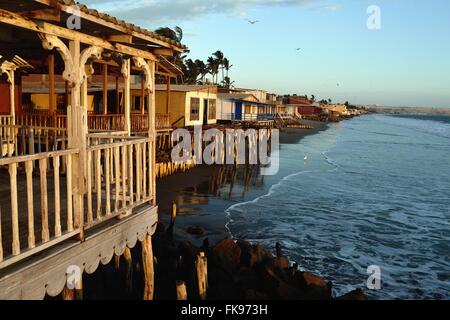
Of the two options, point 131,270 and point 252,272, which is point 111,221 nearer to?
point 131,270

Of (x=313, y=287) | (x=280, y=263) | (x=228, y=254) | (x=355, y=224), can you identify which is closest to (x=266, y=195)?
(x=355, y=224)

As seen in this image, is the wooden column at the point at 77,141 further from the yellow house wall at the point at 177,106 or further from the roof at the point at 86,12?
the yellow house wall at the point at 177,106

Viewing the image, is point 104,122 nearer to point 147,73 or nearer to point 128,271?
point 128,271

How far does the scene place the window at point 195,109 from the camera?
34625 millimetres

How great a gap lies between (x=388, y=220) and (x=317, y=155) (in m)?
23.0

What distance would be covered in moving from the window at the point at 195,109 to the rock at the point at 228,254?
25.2 m

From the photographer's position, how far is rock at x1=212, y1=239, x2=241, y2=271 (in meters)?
9.71

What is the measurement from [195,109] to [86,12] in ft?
96.7

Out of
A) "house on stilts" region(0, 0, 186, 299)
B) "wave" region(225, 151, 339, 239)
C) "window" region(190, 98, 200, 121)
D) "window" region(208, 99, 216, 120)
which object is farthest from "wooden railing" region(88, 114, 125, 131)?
"window" region(208, 99, 216, 120)

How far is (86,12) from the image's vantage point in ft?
19.2

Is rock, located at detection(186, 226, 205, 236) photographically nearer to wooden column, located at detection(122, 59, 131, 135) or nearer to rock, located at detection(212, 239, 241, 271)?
rock, located at detection(212, 239, 241, 271)

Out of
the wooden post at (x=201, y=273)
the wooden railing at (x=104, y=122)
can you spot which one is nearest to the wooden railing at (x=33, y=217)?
the wooden post at (x=201, y=273)

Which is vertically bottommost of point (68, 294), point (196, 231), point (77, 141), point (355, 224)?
point (355, 224)

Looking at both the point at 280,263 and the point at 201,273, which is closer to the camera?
the point at 201,273
